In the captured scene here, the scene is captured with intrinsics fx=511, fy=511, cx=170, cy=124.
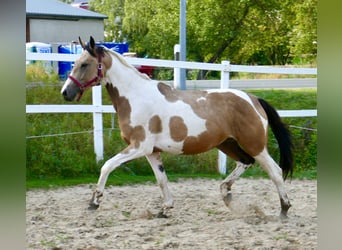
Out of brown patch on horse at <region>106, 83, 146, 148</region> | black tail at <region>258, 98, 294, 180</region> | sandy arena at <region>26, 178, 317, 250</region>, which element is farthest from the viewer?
black tail at <region>258, 98, 294, 180</region>

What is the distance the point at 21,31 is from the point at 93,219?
3427mm

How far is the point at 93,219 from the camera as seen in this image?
3992 mm

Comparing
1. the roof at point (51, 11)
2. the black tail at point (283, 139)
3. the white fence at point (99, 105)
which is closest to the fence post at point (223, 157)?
the white fence at point (99, 105)

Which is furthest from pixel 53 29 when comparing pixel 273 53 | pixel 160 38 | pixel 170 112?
pixel 170 112

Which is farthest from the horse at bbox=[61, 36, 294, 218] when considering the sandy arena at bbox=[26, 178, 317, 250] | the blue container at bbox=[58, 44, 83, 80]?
the blue container at bbox=[58, 44, 83, 80]

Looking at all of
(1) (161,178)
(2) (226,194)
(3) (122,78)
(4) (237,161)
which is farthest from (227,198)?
(3) (122,78)

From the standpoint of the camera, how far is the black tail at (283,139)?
14.0 feet

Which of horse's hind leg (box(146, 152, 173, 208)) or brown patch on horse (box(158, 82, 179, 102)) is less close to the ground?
brown patch on horse (box(158, 82, 179, 102))

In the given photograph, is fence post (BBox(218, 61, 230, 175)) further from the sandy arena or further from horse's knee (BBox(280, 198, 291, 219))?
horse's knee (BBox(280, 198, 291, 219))

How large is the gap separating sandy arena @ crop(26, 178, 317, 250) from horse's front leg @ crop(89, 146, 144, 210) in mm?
194

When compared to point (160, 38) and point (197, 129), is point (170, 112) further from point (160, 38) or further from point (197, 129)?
point (160, 38)

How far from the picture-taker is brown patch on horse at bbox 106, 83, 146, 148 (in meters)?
3.99

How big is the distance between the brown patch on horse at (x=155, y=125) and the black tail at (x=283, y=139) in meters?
0.92

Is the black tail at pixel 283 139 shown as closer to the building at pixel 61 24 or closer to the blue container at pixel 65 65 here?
the blue container at pixel 65 65
